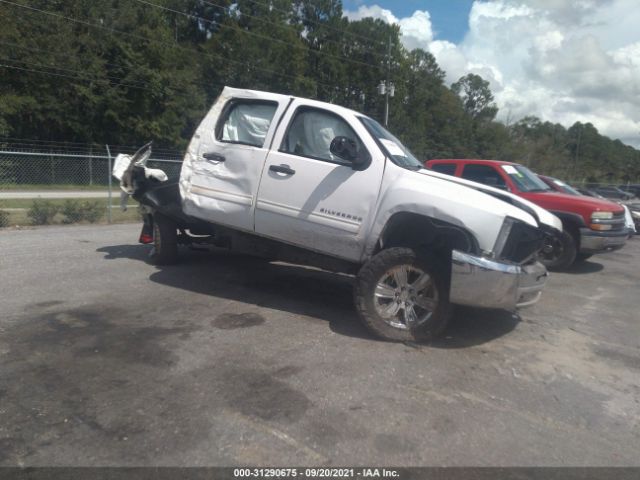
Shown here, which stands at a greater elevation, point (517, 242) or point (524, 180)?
point (524, 180)

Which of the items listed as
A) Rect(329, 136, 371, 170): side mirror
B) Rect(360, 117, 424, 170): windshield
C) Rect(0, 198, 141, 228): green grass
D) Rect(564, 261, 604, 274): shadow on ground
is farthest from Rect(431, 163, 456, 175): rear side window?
Rect(0, 198, 141, 228): green grass

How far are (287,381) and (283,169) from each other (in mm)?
2293

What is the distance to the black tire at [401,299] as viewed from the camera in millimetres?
4652

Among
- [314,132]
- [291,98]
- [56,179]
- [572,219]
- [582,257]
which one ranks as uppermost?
[291,98]

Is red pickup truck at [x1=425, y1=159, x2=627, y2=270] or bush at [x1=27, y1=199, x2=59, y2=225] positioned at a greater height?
red pickup truck at [x1=425, y1=159, x2=627, y2=270]

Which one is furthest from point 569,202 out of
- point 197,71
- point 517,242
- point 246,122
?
point 197,71

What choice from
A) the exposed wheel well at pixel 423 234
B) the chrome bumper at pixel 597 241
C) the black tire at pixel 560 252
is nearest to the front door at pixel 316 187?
the exposed wheel well at pixel 423 234

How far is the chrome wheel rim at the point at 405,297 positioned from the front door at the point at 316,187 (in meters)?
0.48

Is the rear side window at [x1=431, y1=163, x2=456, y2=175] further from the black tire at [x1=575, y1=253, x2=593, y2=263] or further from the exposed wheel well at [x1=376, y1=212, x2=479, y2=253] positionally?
the exposed wheel well at [x1=376, y1=212, x2=479, y2=253]

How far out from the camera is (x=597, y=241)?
28.8ft

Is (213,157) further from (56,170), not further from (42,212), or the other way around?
(56,170)

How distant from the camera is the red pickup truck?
882cm

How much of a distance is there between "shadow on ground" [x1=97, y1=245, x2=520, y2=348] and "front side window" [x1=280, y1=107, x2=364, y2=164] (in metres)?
1.69

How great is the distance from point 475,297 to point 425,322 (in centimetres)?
52
